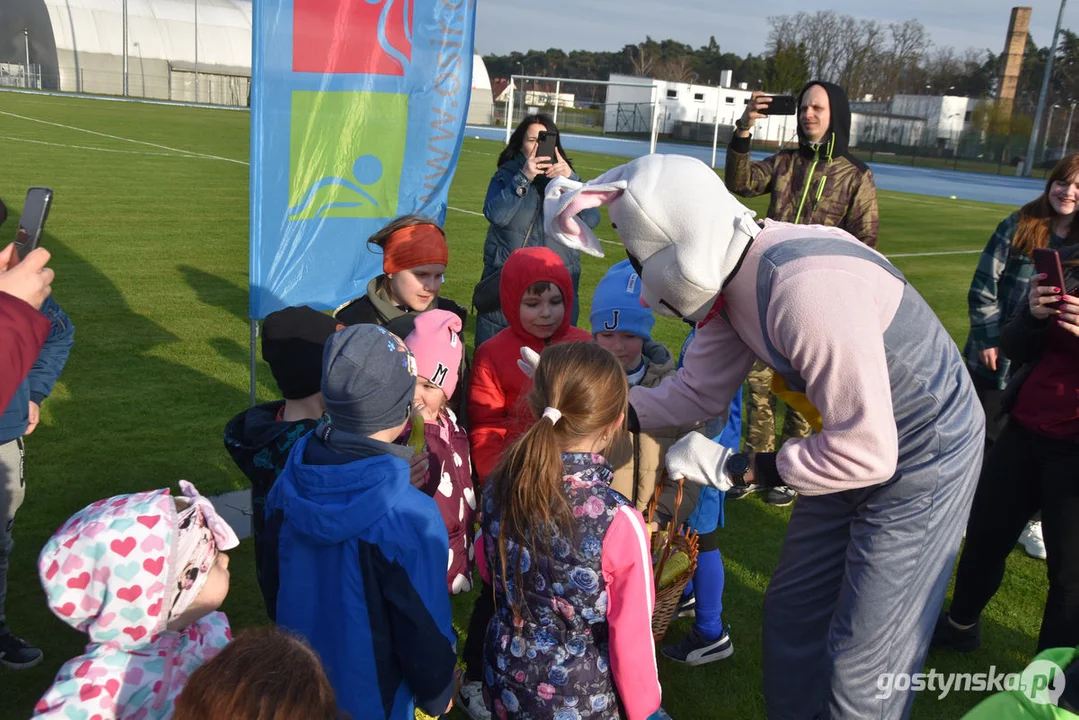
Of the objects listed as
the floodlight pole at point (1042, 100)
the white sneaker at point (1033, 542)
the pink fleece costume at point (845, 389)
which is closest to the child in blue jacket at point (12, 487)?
the pink fleece costume at point (845, 389)

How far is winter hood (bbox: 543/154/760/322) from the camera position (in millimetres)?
2033

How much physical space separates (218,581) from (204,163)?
2016cm

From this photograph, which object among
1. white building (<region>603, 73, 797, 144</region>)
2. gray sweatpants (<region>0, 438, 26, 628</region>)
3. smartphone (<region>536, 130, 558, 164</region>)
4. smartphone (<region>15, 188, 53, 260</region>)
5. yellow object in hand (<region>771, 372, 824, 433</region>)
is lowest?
gray sweatpants (<region>0, 438, 26, 628</region>)

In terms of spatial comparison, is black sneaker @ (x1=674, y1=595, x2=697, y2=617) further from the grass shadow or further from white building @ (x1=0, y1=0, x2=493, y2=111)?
white building @ (x1=0, y1=0, x2=493, y2=111)

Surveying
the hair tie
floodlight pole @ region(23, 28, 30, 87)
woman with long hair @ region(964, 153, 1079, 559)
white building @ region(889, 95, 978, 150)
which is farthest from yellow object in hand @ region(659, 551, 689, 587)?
floodlight pole @ region(23, 28, 30, 87)

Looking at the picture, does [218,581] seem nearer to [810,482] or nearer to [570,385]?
[570,385]

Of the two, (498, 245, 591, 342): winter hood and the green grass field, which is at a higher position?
(498, 245, 591, 342): winter hood

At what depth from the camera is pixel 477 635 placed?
305cm

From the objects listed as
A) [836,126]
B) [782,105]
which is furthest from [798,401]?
[782,105]

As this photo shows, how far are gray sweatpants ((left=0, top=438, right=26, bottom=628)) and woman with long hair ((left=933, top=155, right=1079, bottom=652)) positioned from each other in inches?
146

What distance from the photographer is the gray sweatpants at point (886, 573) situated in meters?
2.05

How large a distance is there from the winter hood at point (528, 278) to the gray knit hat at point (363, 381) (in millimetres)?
1308

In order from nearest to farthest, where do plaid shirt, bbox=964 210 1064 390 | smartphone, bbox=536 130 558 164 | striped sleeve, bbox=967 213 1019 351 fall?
plaid shirt, bbox=964 210 1064 390, striped sleeve, bbox=967 213 1019 351, smartphone, bbox=536 130 558 164

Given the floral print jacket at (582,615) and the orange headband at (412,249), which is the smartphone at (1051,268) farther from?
the orange headband at (412,249)
